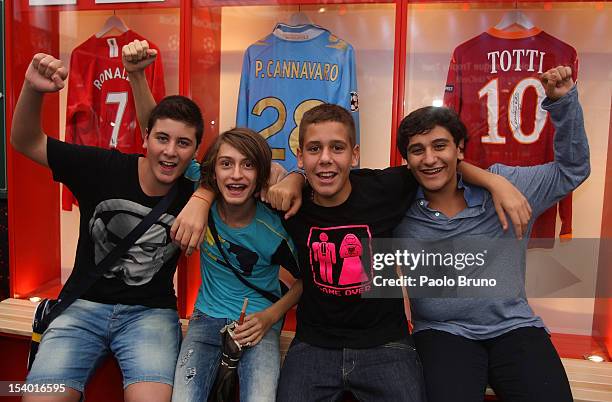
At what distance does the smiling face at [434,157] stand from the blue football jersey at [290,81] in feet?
2.27

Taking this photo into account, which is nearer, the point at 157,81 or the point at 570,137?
the point at 570,137

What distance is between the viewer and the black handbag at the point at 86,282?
187 centimetres

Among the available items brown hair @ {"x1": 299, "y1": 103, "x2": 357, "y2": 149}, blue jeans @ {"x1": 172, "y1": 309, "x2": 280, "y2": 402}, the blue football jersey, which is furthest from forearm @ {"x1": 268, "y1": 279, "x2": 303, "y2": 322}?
the blue football jersey

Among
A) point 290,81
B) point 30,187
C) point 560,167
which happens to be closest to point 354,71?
point 290,81

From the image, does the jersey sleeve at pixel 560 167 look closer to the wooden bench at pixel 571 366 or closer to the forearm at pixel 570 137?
the forearm at pixel 570 137

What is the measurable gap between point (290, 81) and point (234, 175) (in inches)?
33.4

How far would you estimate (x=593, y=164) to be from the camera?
255 cm

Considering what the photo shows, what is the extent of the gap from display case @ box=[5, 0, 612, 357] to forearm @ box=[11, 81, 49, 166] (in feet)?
2.51

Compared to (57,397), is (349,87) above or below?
above

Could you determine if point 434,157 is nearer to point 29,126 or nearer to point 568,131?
point 568,131

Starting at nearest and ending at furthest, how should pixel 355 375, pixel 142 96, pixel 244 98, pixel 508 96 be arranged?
1. pixel 355 375
2. pixel 142 96
3. pixel 508 96
4. pixel 244 98

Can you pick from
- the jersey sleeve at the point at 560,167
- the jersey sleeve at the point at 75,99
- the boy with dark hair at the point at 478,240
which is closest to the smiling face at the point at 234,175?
the boy with dark hair at the point at 478,240

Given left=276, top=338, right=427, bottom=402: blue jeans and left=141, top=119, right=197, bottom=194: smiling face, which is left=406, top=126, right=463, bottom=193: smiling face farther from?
left=141, top=119, right=197, bottom=194: smiling face

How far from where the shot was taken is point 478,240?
1881 mm
